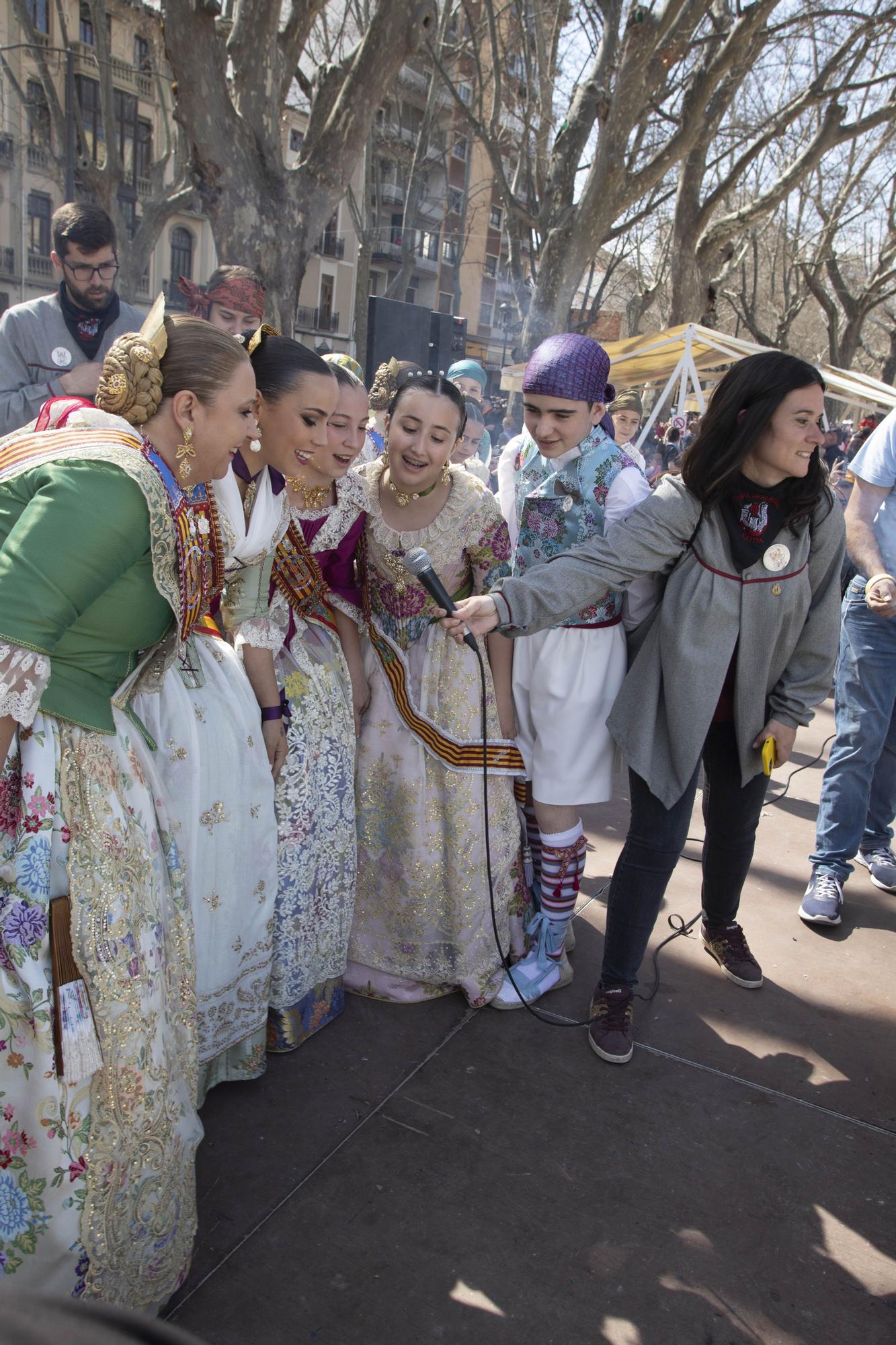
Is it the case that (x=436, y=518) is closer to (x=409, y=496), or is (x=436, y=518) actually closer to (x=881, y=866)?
(x=409, y=496)

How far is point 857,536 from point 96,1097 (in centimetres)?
306

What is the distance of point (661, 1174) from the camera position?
2346 mm

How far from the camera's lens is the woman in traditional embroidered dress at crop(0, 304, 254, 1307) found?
1.57 meters

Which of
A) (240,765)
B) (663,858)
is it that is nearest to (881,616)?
(663,858)

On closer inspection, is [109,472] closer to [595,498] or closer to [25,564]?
[25,564]

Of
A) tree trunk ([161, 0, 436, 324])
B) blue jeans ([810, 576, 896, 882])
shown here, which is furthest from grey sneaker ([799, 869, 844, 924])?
tree trunk ([161, 0, 436, 324])

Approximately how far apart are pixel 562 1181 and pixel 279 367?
2.07 metres

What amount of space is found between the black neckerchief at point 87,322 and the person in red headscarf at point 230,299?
0.31 metres

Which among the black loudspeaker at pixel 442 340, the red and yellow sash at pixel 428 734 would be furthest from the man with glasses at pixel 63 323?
the black loudspeaker at pixel 442 340

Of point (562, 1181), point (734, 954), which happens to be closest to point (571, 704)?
point (734, 954)

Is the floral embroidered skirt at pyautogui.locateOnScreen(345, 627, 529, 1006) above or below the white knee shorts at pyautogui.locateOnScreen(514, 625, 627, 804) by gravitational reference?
below

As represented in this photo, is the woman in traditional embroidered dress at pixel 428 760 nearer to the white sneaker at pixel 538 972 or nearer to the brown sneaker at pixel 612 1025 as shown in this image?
the white sneaker at pixel 538 972

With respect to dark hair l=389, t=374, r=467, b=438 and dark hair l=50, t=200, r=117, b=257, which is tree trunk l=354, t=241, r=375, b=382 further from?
dark hair l=389, t=374, r=467, b=438

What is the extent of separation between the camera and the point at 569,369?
271cm
